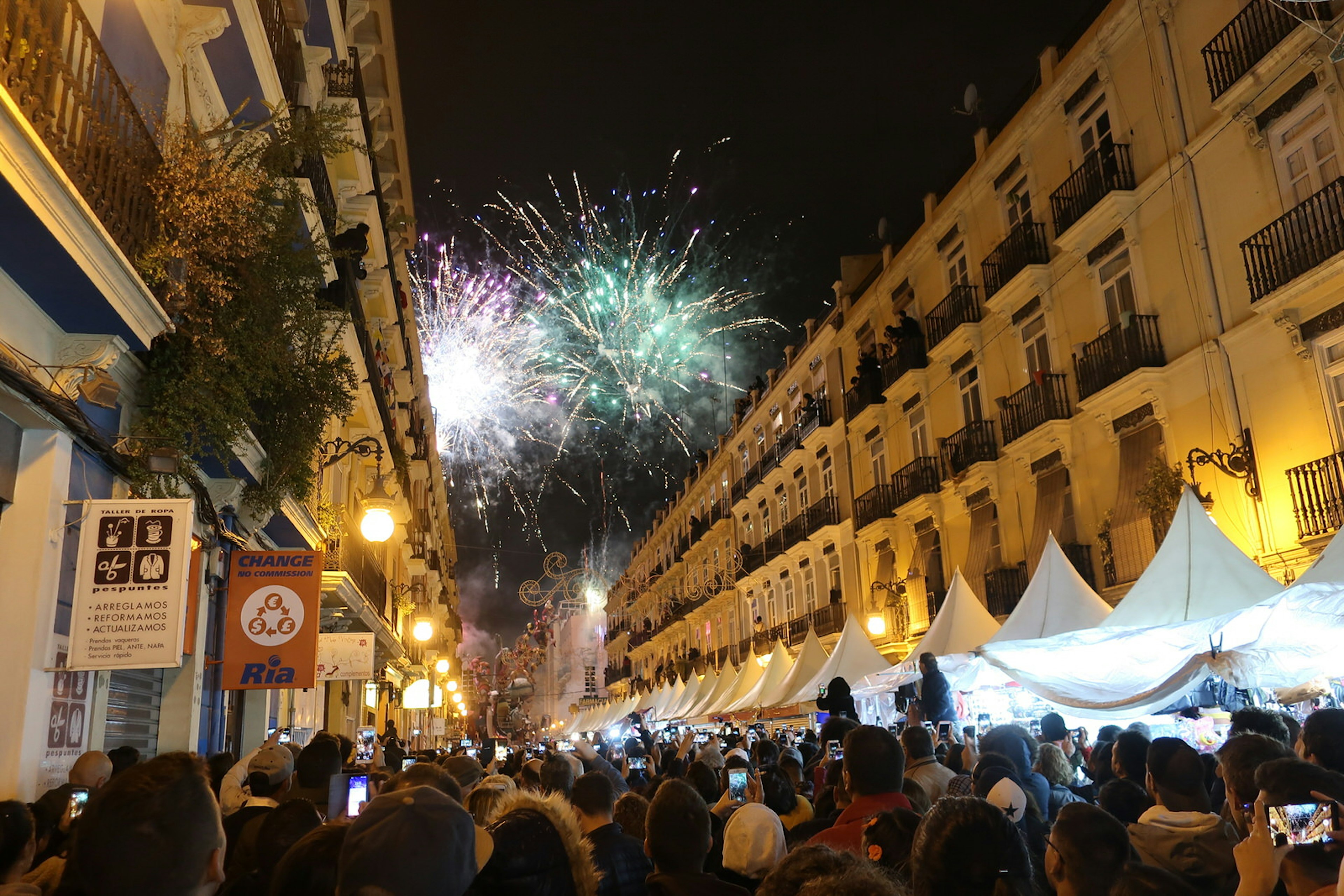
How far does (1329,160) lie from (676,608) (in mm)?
41616

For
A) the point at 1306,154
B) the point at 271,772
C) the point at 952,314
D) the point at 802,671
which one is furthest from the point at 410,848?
the point at 952,314

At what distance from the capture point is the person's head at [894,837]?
4121 millimetres

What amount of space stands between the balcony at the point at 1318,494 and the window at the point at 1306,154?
3697 mm

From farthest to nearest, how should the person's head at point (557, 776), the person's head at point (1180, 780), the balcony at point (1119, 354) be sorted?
1. the balcony at point (1119, 354)
2. the person's head at point (557, 776)
3. the person's head at point (1180, 780)

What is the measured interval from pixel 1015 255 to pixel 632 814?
61.1 feet

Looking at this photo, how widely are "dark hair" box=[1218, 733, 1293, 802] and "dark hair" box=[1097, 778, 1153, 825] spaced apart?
999 mm

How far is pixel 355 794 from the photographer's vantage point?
534 centimetres

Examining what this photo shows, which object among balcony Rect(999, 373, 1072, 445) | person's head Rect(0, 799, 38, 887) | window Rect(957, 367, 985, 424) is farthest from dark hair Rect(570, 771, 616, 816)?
window Rect(957, 367, 985, 424)

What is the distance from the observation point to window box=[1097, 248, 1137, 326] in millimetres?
18406

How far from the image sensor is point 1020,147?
2159cm

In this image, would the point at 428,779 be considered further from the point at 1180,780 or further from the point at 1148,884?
the point at 1180,780

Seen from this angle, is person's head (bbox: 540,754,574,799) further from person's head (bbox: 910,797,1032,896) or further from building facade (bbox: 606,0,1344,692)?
building facade (bbox: 606,0,1344,692)

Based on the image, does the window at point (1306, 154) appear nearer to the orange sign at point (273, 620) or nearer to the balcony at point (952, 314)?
the balcony at point (952, 314)

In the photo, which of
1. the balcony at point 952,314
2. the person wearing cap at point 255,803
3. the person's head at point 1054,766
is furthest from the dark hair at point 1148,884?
the balcony at point 952,314
